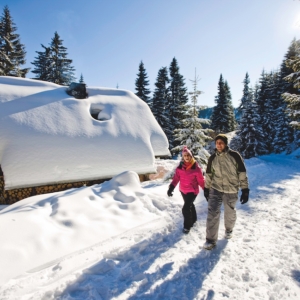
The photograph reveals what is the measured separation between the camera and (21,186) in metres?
6.88

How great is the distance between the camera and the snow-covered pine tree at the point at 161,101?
25.8 meters

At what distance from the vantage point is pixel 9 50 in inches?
846

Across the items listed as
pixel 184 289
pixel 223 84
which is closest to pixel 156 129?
pixel 184 289

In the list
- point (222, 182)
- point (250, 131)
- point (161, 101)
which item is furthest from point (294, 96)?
point (161, 101)

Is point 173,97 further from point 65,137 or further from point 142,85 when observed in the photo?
point 65,137

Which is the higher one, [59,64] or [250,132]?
[59,64]

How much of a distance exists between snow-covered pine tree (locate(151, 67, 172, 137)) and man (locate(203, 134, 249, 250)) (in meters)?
21.8

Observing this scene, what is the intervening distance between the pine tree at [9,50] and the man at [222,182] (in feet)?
78.1

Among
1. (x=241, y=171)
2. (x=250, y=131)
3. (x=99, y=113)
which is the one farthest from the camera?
(x=250, y=131)

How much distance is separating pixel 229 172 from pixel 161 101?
24.1 metres

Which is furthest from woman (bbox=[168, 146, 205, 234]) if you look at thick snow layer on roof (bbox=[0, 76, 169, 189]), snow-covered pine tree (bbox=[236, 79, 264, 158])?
snow-covered pine tree (bbox=[236, 79, 264, 158])

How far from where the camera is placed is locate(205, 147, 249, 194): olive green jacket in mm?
3495

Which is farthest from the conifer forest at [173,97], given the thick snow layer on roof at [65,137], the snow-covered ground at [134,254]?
the snow-covered ground at [134,254]

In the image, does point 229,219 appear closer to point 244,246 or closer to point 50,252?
point 244,246
